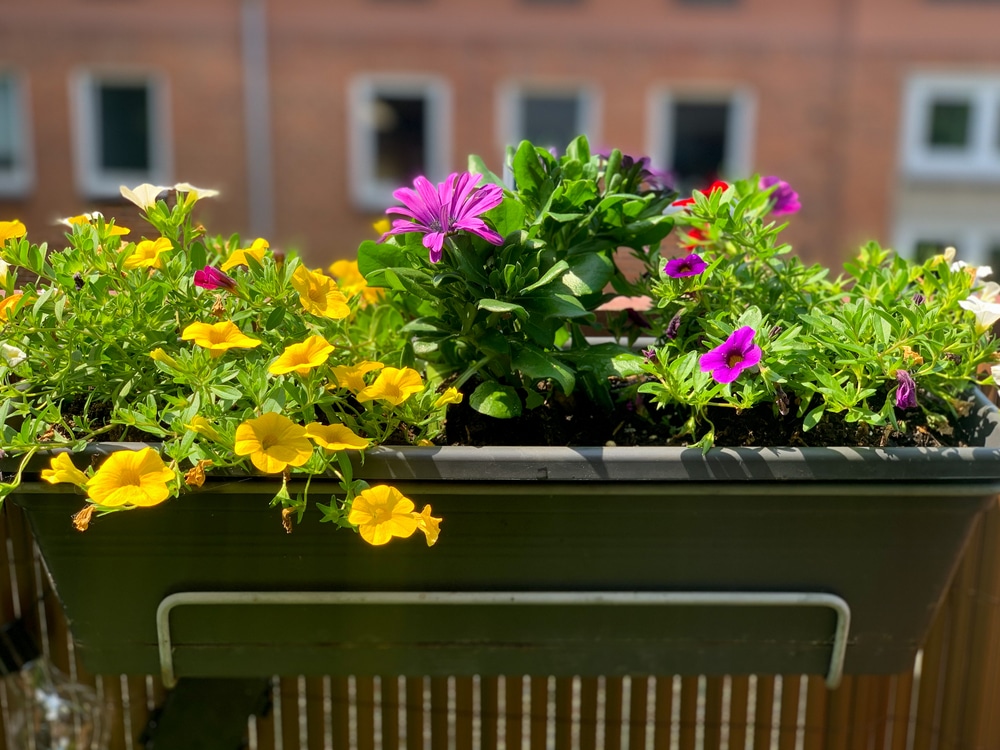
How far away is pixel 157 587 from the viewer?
2.12 feet

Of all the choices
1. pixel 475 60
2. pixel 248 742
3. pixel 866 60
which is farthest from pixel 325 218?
pixel 248 742

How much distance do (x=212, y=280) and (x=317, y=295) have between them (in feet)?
0.27

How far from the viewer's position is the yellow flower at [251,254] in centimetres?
65

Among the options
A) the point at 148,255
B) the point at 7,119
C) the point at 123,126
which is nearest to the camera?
the point at 148,255

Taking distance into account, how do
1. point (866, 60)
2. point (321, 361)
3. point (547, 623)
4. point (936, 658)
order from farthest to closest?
point (866, 60), point (936, 658), point (547, 623), point (321, 361)

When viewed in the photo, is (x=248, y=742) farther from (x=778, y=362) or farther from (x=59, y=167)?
(x=59, y=167)

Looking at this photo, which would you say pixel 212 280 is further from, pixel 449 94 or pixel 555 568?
pixel 449 94

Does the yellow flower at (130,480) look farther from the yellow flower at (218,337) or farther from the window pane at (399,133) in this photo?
the window pane at (399,133)

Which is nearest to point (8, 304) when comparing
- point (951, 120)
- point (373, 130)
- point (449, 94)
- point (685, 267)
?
point (685, 267)

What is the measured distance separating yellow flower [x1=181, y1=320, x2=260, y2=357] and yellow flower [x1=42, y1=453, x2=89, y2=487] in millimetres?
108

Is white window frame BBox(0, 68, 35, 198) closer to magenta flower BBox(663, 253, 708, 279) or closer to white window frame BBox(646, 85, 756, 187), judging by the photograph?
white window frame BBox(646, 85, 756, 187)

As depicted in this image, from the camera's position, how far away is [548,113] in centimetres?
736

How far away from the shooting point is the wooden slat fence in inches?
36.6

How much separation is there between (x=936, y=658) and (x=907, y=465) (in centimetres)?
45
